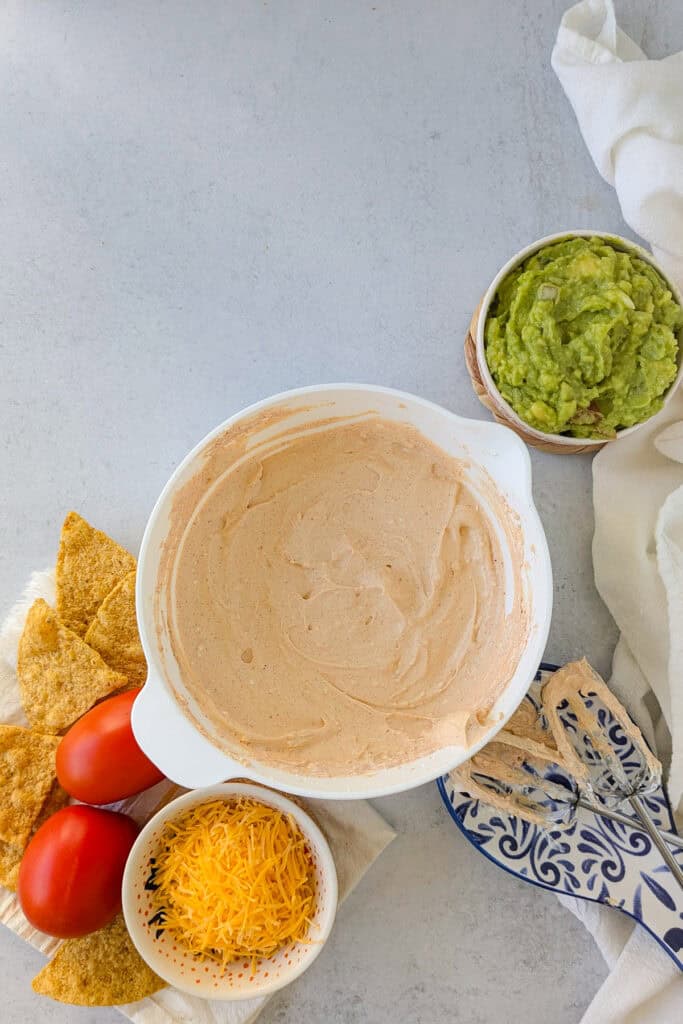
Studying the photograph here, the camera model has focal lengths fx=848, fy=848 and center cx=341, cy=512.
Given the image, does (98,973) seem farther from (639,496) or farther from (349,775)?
(639,496)

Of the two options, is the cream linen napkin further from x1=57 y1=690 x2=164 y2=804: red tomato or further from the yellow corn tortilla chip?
x1=57 y1=690 x2=164 y2=804: red tomato

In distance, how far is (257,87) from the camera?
177 centimetres

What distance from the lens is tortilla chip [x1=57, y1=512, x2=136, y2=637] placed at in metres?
1.61

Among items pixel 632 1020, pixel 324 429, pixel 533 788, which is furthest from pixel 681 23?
pixel 632 1020

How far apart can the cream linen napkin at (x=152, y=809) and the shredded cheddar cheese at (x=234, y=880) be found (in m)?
0.11

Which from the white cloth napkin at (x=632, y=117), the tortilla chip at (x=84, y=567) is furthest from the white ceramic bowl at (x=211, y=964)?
the white cloth napkin at (x=632, y=117)

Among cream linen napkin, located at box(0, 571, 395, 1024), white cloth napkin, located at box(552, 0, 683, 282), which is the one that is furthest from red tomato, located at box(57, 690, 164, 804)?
white cloth napkin, located at box(552, 0, 683, 282)

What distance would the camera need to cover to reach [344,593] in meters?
1.56

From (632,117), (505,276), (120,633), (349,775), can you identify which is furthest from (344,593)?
(632,117)

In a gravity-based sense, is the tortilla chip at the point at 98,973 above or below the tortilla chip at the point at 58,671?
below

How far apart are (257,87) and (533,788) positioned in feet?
5.01

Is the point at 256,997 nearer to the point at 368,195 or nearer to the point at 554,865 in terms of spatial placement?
the point at 554,865

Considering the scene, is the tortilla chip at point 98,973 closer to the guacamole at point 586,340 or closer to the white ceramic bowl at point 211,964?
the white ceramic bowl at point 211,964

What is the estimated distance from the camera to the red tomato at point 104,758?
150cm
